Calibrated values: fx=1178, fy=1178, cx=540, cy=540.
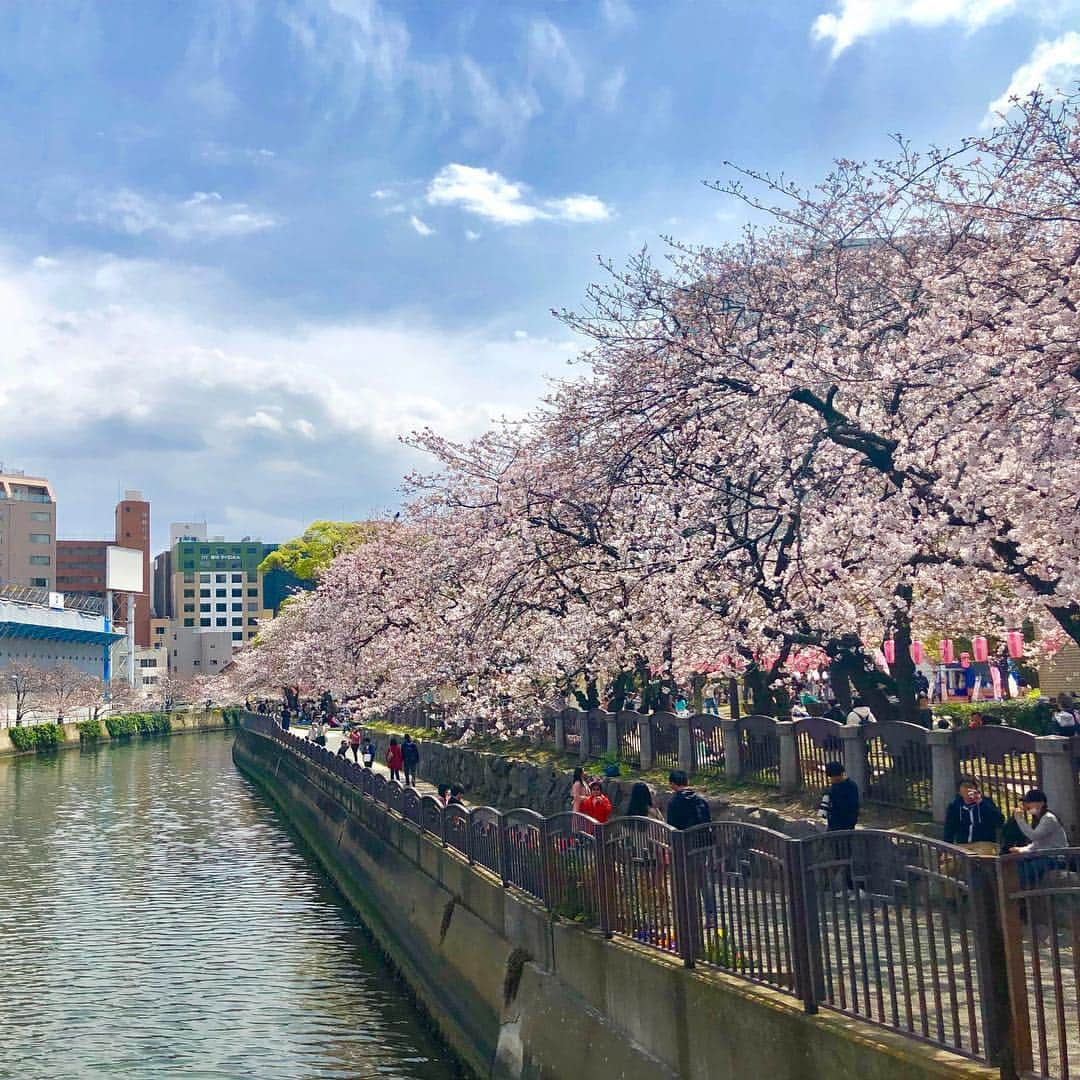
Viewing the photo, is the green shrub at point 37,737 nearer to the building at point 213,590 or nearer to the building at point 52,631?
the building at point 52,631

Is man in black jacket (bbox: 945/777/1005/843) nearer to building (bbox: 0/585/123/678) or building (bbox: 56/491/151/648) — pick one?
building (bbox: 0/585/123/678)

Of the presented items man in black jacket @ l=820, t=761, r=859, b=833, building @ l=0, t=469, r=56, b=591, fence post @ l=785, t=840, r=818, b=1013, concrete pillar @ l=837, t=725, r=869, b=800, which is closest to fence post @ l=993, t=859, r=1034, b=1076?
fence post @ l=785, t=840, r=818, b=1013

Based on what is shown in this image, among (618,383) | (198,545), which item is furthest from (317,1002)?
(198,545)

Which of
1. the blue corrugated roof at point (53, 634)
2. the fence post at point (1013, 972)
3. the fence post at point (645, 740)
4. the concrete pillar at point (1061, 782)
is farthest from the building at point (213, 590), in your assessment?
the fence post at point (1013, 972)

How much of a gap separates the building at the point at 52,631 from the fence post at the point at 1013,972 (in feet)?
320

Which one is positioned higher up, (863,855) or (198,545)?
(198,545)

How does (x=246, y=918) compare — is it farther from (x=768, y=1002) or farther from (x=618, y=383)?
(x=768, y=1002)

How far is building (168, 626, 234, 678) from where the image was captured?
173250 millimetres

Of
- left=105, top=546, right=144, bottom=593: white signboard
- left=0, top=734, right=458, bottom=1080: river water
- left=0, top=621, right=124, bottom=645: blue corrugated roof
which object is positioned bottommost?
left=0, top=734, right=458, bottom=1080: river water

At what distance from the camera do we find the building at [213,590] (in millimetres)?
187250

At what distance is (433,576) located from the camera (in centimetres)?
3030

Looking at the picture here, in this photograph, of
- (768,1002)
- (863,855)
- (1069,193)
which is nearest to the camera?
(863,855)

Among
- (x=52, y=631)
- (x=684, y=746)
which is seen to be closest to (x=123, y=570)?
(x=52, y=631)

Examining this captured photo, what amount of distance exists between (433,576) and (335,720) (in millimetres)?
43430
